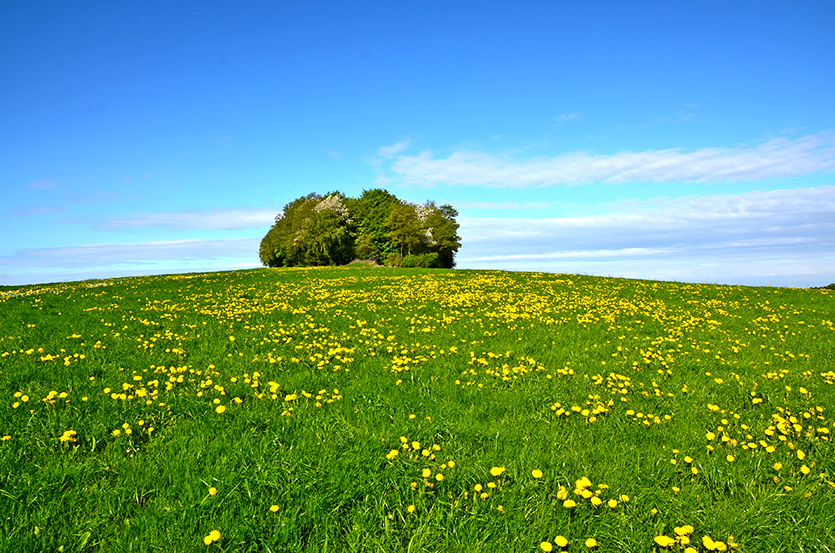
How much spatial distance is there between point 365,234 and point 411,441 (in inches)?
2215

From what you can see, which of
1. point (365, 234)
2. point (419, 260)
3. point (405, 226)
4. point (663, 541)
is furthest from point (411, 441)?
point (365, 234)

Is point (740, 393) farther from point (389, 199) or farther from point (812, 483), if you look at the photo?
point (389, 199)

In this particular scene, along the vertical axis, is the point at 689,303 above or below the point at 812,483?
above

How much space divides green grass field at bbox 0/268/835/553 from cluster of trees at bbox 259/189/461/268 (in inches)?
1599

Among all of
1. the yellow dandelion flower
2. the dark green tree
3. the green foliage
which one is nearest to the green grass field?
the yellow dandelion flower

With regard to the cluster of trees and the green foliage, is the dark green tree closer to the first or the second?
the cluster of trees

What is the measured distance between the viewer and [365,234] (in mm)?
59969

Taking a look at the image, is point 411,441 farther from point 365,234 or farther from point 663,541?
point 365,234

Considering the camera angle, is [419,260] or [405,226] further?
[405,226]

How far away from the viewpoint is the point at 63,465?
13.7 ft

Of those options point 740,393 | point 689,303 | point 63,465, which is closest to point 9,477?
point 63,465

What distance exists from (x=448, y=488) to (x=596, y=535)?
128 centimetres

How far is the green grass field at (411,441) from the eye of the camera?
3.41 m

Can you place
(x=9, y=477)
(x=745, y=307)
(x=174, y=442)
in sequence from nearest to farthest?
(x=9, y=477), (x=174, y=442), (x=745, y=307)
